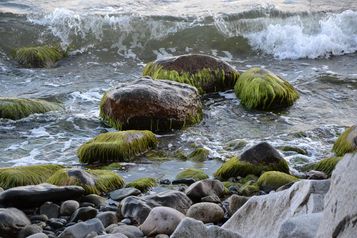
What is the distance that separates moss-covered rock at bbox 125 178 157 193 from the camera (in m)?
7.75

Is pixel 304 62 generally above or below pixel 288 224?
below

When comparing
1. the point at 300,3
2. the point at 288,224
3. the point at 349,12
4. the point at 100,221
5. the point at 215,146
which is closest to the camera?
the point at 288,224

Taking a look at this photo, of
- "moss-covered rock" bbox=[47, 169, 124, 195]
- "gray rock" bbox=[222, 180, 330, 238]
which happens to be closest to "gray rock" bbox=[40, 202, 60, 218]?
"moss-covered rock" bbox=[47, 169, 124, 195]

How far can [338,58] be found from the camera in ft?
52.4

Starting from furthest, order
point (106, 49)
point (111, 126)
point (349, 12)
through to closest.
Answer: point (349, 12), point (106, 49), point (111, 126)

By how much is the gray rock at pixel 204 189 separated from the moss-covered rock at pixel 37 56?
8487mm

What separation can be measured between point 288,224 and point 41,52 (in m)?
12.3

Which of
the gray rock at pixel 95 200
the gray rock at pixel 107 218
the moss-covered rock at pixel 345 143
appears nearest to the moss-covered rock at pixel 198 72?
the moss-covered rock at pixel 345 143

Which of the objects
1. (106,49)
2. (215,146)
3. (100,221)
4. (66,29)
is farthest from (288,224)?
(66,29)

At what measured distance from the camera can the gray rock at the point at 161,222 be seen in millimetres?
5973

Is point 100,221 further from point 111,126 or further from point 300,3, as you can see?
point 300,3

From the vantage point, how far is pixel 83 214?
260 inches

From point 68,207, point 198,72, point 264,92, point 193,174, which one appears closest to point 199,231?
point 68,207

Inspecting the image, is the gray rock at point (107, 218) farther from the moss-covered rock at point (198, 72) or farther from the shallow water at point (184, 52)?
the moss-covered rock at point (198, 72)
